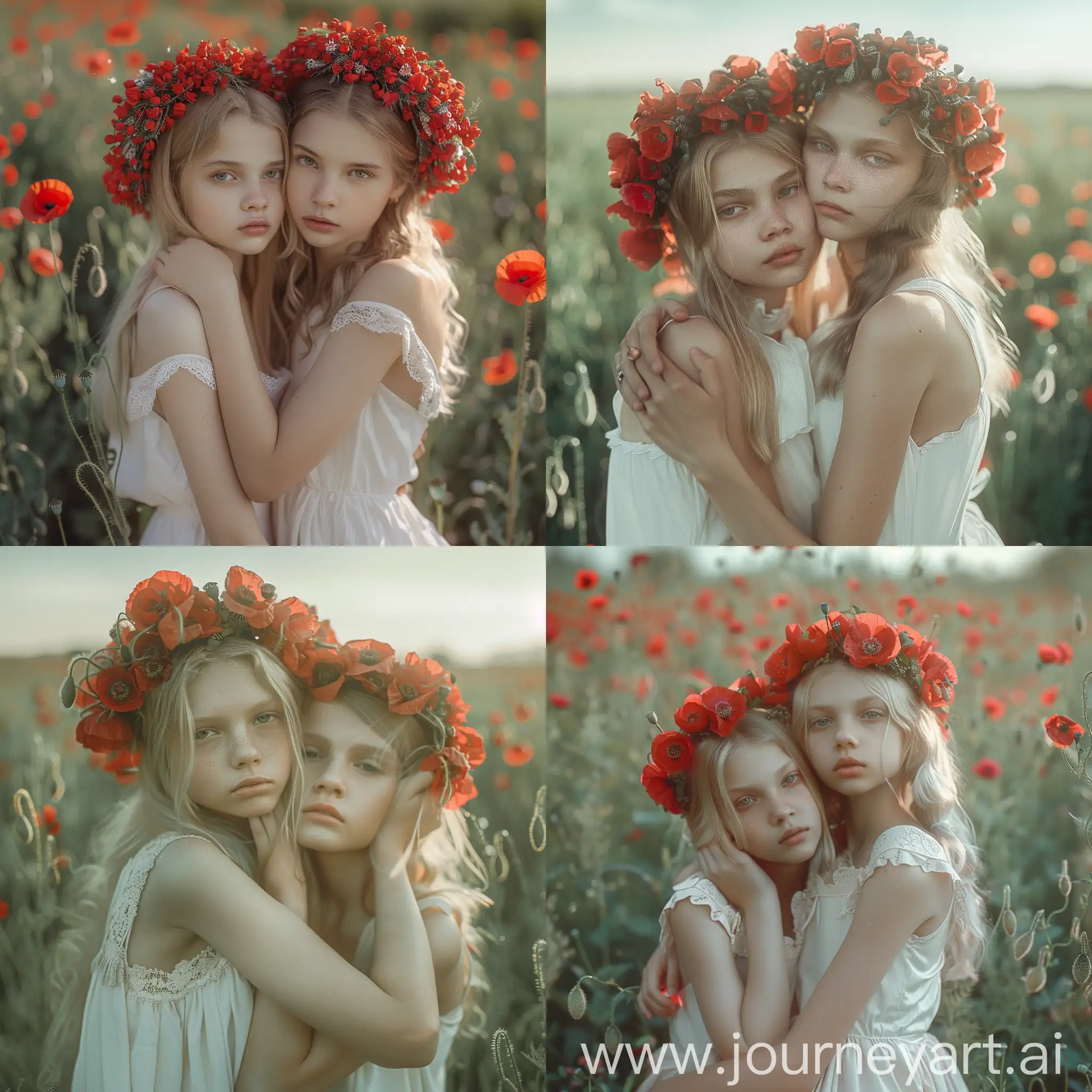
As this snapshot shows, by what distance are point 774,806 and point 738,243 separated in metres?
0.89

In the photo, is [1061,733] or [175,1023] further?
[1061,733]

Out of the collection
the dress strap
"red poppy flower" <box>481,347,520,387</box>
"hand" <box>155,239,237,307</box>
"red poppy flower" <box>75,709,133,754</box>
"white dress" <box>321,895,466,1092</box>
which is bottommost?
"white dress" <box>321,895,466,1092</box>

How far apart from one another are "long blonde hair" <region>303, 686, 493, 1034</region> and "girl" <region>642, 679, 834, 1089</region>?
0.30 m

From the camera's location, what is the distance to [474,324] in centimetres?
220

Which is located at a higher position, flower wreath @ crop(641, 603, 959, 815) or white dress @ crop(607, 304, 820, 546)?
white dress @ crop(607, 304, 820, 546)

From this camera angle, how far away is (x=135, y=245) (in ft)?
7.11

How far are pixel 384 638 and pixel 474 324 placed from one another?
1.72 ft

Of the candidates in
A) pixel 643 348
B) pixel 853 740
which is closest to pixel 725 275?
pixel 643 348

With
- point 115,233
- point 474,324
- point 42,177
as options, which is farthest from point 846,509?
point 42,177

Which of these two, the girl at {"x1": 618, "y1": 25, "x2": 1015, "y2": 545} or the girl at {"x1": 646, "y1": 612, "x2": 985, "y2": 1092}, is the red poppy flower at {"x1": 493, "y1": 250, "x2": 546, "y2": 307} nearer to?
the girl at {"x1": 618, "y1": 25, "x2": 1015, "y2": 545}

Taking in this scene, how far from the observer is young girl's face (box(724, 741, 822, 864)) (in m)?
2.16

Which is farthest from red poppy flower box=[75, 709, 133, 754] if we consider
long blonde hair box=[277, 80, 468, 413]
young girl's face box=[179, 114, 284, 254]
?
young girl's face box=[179, 114, 284, 254]

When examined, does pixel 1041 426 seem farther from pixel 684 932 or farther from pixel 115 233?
pixel 115 233

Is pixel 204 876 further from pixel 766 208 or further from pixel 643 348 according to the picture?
pixel 766 208
